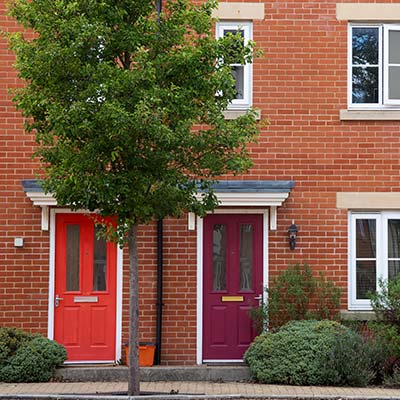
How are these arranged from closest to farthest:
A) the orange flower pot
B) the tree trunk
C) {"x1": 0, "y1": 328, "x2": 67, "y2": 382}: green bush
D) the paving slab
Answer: the tree trunk
{"x1": 0, "y1": 328, "x2": 67, "y2": 382}: green bush
the paving slab
the orange flower pot

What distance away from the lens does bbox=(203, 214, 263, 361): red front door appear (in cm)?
1355

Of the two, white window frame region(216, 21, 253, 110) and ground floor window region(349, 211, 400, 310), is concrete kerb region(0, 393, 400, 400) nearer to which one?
ground floor window region(349, 211, 400, 310)

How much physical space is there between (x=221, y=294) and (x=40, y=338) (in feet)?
9.44

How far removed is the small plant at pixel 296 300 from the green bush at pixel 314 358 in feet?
2.14

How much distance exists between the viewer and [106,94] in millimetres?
10070

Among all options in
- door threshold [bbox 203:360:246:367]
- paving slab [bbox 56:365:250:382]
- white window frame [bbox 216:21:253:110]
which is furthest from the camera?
white window frame [bbox 216:21:253:110]

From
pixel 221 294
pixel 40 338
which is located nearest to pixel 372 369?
pixel 221 294

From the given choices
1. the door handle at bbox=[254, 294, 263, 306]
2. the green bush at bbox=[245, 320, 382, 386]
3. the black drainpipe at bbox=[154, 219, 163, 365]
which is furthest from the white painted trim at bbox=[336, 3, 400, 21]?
the green bush at bbox=[245, 320, 382, 386]

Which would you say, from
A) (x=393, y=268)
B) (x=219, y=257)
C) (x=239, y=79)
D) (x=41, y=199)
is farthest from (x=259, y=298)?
(x=41, y=199)

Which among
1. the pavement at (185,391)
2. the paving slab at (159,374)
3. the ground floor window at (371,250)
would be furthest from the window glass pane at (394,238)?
the paving slab at (159,374)

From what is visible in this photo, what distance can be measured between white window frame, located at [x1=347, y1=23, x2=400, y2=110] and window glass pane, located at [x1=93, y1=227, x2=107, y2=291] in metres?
4.47

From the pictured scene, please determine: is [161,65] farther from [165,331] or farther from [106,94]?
[165,331]

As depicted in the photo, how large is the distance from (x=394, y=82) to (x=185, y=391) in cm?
→ 592

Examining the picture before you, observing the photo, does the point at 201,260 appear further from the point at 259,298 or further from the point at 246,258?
the point at 259,298
